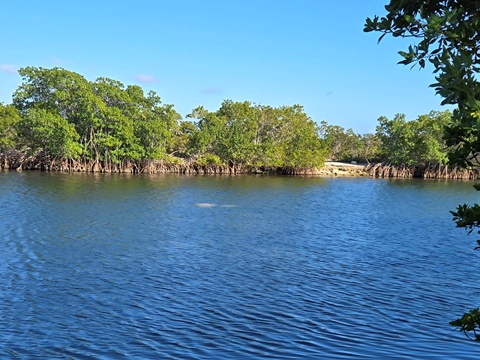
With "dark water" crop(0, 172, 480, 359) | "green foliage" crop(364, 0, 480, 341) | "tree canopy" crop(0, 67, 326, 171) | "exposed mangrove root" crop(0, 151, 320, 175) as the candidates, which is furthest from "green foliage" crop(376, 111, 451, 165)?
"green foliage" crop(364, 0, 480, 341)

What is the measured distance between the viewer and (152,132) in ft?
191

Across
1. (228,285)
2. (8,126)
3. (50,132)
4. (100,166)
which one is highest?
(8,126)

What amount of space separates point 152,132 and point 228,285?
1835 inches

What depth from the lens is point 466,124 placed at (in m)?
3.54

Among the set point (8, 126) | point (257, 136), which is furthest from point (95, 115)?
point (257, 136)

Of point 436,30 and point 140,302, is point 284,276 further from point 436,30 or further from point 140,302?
point 436,30

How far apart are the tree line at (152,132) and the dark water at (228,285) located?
97.9 feet

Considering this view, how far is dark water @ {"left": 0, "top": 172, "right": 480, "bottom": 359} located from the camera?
9.64 meters

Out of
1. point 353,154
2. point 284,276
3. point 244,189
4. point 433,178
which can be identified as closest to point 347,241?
point 284,276

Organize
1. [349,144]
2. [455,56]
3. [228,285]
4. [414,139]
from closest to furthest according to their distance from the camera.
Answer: [455,56]
[228,285]
[414,139]
[349,144]

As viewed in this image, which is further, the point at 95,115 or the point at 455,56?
the point at 95,115

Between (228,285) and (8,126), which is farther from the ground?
(8,126)

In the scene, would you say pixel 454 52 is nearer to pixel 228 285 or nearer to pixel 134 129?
pixel 228 285

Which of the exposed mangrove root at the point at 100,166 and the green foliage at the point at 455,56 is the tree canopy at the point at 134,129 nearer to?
the exposed mangrove root at the point at 100,166
